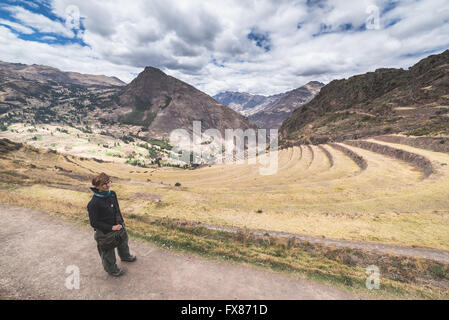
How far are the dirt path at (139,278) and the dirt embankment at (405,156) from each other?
1075 inches

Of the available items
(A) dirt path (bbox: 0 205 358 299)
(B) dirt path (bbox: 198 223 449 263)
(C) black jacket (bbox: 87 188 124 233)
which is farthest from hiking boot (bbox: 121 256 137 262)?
(B) dirt path (bbox: 198 223 449 263)

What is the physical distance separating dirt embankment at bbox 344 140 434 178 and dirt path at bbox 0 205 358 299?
89.6 feet

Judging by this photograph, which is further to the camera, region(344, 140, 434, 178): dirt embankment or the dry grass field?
region(344, 140, 434, 178): dirt embankment

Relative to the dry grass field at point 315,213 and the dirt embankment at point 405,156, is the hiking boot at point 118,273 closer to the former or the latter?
the dry grass field at point 315,213

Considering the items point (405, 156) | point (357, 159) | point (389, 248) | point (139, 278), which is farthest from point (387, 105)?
point (139, 278)

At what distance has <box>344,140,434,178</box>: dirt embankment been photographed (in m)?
25.1

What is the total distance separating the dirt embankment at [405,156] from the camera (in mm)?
25072

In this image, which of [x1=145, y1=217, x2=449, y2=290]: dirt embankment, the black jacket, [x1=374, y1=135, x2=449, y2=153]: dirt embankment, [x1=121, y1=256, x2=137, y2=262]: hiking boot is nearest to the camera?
the black jacket

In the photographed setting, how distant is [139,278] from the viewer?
267 inches

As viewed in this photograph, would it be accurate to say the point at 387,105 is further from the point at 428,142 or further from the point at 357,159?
the point at 357,159

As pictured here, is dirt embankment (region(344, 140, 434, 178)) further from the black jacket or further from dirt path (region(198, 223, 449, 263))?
the black jacket

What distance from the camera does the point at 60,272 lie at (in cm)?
718
